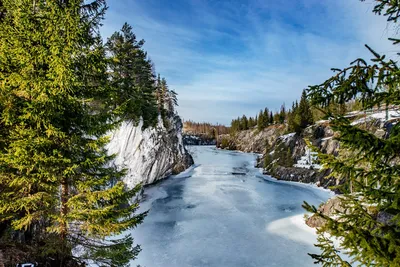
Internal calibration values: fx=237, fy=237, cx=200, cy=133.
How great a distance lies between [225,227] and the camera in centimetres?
1656

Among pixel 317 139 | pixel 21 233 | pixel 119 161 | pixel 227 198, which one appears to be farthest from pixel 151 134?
pixel 317 139

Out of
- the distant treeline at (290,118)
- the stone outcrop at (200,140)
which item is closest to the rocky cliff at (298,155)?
the distant treeline at (290,118)

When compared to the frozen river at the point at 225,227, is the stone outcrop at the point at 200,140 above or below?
above

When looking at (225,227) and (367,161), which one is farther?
(225,227)

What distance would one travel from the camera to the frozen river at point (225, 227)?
12586mm

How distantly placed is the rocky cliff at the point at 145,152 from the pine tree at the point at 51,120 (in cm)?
1365

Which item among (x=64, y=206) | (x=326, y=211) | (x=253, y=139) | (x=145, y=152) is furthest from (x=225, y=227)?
(x=253, y=139)

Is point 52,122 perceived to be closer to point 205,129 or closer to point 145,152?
point 145,152

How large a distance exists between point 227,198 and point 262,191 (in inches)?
217

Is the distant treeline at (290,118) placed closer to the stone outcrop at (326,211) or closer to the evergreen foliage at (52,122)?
the stone outcrop at (326,211)

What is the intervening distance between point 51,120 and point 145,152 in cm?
2143

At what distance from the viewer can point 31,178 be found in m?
6.01

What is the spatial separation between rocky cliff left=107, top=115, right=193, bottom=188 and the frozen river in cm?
259

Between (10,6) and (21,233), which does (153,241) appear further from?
(10,6)
